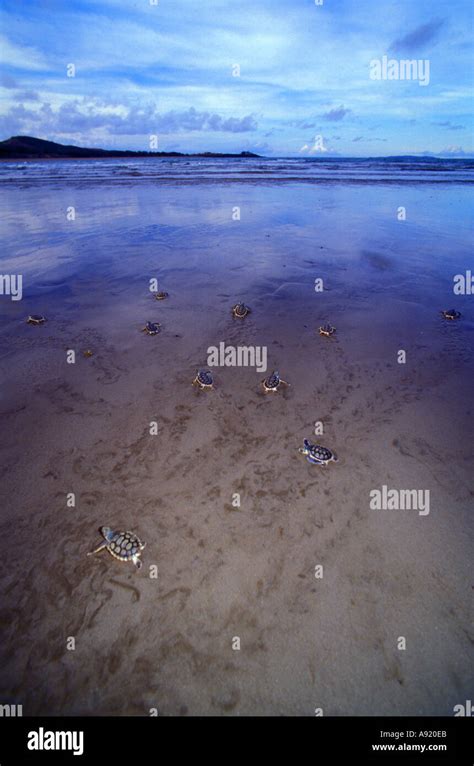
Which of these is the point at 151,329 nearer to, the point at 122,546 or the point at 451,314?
the point at 122,546

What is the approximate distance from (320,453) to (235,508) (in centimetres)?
153

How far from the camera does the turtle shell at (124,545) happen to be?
3826 millimetres

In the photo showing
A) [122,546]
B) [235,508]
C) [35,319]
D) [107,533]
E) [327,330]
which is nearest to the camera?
[122,546]

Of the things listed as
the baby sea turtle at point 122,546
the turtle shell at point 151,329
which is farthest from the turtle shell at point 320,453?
the turtle shell at point 151,329

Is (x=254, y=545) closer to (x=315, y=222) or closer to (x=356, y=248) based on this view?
(x=356, y=248)

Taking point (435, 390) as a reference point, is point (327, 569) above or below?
below

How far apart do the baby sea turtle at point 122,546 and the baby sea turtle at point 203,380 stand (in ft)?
10.1

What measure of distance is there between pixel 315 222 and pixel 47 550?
60.1ft

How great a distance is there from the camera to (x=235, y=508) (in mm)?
4461

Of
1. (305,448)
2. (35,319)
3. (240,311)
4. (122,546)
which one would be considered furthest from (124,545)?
(35,319)

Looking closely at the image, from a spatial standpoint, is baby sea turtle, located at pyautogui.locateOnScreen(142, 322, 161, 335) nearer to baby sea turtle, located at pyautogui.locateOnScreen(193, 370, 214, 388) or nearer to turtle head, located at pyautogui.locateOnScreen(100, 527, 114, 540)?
baby sea turtle, located at pyautogui.locateOnScreen(193, 370, 214, 388)

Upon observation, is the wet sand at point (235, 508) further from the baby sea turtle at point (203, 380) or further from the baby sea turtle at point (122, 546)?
the baby sea turtle at point (203, 380)
